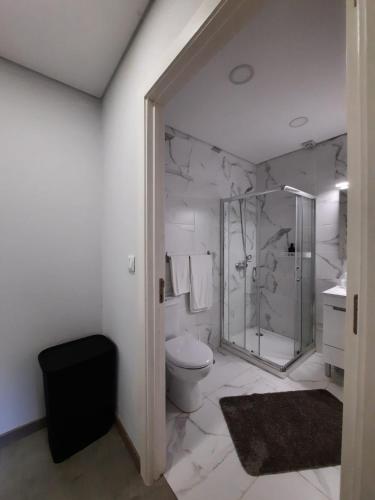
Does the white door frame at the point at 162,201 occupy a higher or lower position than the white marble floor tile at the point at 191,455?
higher

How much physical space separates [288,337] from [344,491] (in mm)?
2507

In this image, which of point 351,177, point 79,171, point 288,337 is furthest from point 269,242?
point 351,177

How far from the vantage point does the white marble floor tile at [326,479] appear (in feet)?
3.56

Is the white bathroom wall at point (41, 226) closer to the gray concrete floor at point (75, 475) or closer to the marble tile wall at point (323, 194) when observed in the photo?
the gray concrete floor at point (75, 475)

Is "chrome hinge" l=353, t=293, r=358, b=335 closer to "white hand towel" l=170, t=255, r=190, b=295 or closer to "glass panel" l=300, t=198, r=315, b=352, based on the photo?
"white hand towel" l=170, t=255, r=190, b=295

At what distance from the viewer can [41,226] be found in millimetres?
1445

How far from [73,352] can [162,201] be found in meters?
1.15

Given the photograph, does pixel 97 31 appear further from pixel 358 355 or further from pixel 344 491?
pixel 344 491

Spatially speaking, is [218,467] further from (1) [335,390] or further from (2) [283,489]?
(1) [335,390]

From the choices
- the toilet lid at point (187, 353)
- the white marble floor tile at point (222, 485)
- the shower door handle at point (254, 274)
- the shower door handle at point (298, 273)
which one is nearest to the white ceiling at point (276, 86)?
the shower door handle at point (298, 273)

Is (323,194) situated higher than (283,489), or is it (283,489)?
(323,194)

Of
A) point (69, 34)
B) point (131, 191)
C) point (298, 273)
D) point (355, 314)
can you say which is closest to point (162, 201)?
point (131, 191)

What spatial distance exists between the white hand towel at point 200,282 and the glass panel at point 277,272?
0.88 meters

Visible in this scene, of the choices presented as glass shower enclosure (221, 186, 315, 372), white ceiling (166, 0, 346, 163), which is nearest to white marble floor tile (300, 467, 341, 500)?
glass shower enclosure (221, 186, 315, 372)
